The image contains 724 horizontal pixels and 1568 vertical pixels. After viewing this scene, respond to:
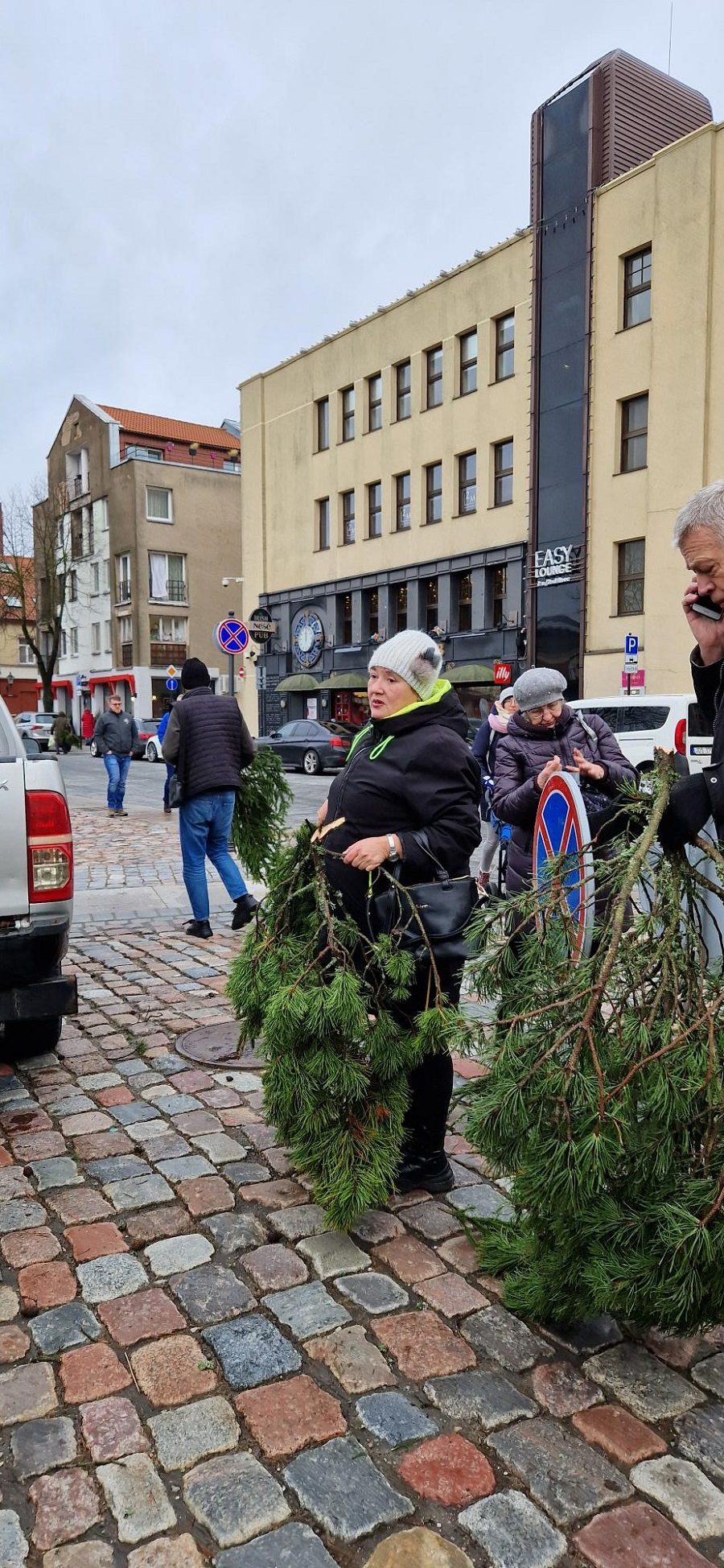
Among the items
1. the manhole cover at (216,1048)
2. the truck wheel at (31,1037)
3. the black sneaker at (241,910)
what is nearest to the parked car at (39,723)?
the black sneaker at (241,910)

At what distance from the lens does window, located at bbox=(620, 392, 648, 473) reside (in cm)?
2461

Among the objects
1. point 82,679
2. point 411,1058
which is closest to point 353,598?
point 82,679

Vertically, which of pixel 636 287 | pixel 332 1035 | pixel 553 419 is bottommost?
pixel 332 1035

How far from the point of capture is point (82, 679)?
55406 mm

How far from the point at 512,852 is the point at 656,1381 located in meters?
2.88

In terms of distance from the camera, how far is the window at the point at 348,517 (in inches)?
1356

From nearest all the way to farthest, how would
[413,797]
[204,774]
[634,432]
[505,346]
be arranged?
[413,797] → [204,774] → [634,432] → [505,346]

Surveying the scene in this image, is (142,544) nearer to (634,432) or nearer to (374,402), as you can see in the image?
(374,402)

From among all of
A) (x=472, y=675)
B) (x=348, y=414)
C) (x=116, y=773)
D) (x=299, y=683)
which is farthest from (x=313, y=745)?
(x=348, y=414)

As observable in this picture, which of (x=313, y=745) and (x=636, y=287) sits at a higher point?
(x=636, y=287)

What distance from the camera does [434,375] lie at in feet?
100

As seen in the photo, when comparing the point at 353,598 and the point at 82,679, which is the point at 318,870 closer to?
the point at 353,598

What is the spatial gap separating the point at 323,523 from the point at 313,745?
515 inches

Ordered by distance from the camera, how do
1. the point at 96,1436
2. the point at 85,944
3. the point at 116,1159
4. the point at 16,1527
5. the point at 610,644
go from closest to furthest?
the point at 16,1527 → the point at 96,1436 → the point at 116,1159 → the point at 85,944 → the point at 610,644
